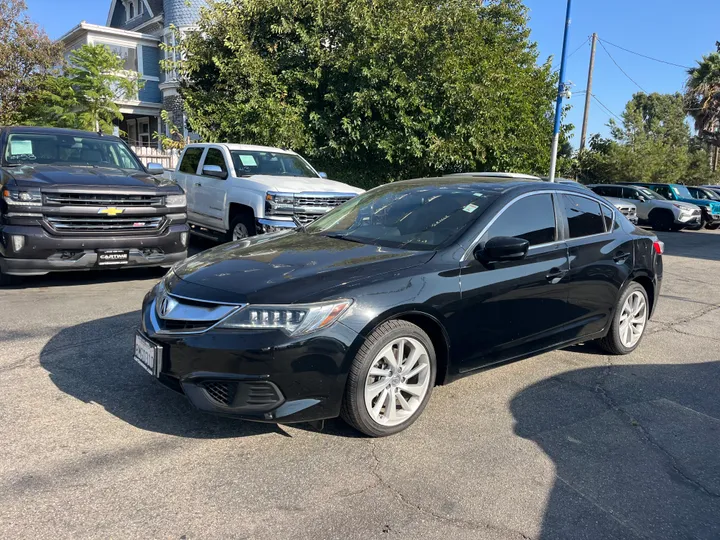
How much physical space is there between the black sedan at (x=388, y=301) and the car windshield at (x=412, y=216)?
0.05 ft

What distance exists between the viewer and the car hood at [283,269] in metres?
3.36

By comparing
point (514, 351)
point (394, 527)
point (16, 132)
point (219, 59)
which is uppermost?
point (219, 59)

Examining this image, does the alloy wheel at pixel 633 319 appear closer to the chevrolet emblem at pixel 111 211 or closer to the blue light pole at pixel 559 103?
the chevrolet emblem at pixel 111 211

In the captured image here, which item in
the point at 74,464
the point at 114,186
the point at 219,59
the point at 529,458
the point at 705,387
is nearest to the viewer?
the point at 74,464

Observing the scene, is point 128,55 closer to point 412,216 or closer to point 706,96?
point 412,216

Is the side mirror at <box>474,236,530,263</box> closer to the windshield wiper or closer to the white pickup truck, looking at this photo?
the windshield wiper

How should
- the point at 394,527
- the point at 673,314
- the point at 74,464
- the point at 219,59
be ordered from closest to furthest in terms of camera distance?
1. the point at 394,527
2. the point at 74,464
3. the point at 673,314
4. the point at 219,59

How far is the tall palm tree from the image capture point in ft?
118

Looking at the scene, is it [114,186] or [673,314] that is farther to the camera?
[673,314]

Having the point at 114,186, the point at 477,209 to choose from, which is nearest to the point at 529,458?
the point at 477,209

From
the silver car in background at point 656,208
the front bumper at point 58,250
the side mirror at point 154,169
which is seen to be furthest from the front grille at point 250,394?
the silver car in background at point 656,208

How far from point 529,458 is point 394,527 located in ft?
3.61

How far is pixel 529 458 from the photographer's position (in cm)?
346

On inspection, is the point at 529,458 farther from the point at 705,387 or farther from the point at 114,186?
the point at 114,186
